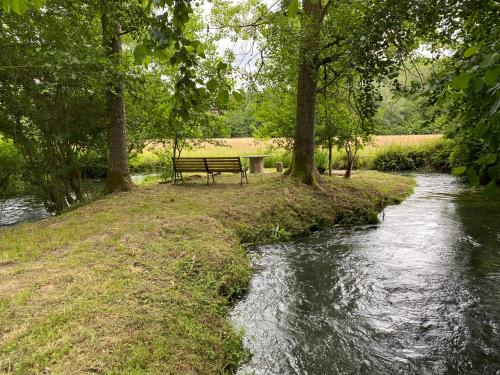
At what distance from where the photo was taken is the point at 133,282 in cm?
497

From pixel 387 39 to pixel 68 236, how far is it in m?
6.80

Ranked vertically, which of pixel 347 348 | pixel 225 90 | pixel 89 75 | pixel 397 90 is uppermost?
pixel 89 75

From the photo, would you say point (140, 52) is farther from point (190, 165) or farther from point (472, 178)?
point (190, 165)

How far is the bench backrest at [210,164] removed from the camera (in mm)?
12695

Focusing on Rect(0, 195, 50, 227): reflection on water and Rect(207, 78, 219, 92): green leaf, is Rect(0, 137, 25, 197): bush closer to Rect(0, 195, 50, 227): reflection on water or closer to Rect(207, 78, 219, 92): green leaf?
Rect(0, 195, 50, 227): reflection on water

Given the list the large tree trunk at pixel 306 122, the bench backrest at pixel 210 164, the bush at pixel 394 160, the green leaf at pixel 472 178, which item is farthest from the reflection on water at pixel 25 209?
the bush at pixel 394 160

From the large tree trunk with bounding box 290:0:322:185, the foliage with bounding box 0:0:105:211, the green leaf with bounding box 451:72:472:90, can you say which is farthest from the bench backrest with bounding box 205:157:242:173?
the green leaf with bounding box 451:72:472:90

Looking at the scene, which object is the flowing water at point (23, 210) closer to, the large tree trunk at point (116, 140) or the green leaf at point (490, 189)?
the large tree trunk at point (116, 140)

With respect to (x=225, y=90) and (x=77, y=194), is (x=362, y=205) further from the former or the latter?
(x=225, y=90)

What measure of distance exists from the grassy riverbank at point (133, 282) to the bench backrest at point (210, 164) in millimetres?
2571

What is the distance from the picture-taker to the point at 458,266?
7211mm

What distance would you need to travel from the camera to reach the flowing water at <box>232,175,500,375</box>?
14.3ft

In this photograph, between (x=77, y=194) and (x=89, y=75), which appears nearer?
(x=89, y=75)

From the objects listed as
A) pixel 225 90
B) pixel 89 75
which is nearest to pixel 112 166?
pixel 89 75
